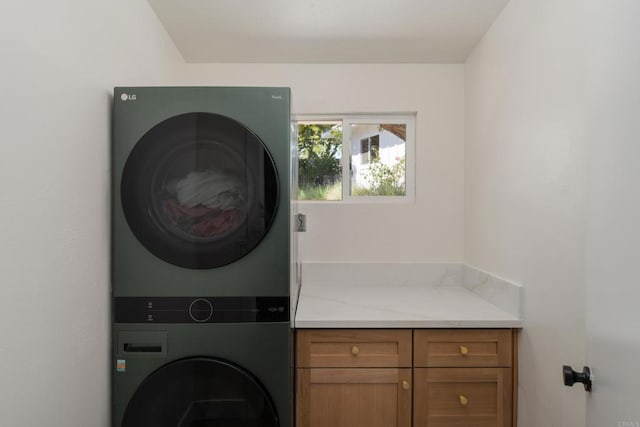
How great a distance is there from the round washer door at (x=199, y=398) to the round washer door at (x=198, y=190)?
0.41m

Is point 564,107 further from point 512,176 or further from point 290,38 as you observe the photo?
point 290,38

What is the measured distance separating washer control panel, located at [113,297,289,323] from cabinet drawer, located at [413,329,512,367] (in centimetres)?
82

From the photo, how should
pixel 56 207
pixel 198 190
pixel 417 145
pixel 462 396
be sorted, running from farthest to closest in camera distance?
pixel 417 145
pixel 462 396
pixel 198 190
pixel 56 207

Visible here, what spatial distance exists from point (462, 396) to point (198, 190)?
146cm

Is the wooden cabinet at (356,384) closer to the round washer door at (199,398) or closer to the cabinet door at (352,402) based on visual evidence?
the cabinet door at (352,402)

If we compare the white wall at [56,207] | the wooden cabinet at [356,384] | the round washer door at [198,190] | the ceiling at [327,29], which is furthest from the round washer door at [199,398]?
the ceiling at [327,29]

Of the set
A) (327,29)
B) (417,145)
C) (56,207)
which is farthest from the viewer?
(417,145)

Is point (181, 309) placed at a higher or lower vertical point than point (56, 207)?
lower

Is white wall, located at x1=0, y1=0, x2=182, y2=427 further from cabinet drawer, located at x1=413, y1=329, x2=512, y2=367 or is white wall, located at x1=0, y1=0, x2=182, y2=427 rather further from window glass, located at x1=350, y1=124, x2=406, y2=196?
window glass, located at x1=350, y1=124, x2=406, y2=196

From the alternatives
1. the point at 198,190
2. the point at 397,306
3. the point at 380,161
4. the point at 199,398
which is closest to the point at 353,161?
the point at 380,161

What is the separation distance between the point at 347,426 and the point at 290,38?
2.03 m

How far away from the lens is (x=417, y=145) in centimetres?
238

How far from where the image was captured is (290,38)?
204 centimetres

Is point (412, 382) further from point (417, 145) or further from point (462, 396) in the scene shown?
point (417, 145)
